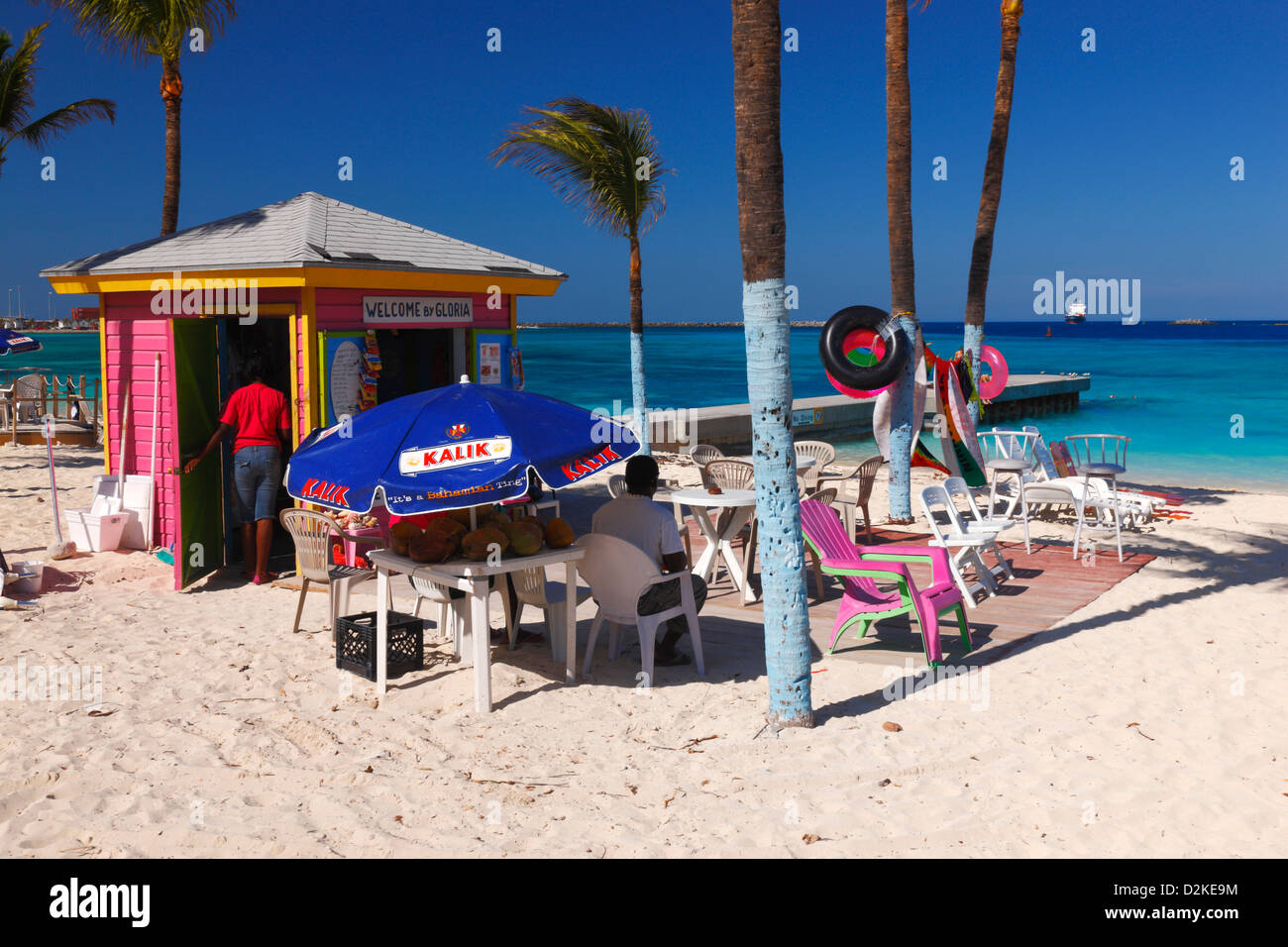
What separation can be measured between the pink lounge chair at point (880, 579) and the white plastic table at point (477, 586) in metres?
1.55

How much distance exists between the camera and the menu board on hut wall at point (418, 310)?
27.8 feet

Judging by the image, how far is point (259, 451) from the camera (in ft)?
26.0

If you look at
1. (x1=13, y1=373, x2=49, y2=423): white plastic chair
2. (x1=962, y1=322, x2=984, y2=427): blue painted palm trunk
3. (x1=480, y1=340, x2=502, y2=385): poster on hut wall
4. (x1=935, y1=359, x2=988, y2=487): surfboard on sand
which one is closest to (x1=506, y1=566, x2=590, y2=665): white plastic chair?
(x1=480, y1=340, x2=502, y2=385): poster on hut wall

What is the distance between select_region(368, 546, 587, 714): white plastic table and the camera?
530 cm

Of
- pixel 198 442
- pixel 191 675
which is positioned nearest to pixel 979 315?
pixel 198 442

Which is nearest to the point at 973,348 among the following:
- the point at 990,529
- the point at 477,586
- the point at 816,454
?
the point at 816,454

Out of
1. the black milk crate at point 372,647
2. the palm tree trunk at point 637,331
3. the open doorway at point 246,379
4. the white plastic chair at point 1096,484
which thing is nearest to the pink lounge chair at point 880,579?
the black milk crate at point 372,647

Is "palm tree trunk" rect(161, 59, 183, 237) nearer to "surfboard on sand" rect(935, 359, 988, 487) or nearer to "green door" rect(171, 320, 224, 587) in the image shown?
"green door" rect(171, 320, 224, 587)

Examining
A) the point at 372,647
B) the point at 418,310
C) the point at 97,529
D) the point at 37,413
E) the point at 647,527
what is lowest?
the point at 372,647

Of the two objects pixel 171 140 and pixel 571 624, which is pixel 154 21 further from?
pixel 571 624
